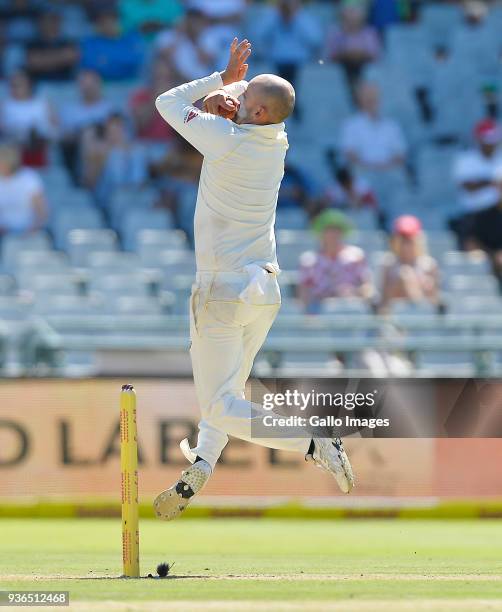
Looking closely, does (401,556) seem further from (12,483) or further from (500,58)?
(500,58)

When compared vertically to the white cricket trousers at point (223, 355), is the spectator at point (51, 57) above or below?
above

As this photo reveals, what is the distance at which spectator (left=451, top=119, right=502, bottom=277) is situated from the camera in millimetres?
16047

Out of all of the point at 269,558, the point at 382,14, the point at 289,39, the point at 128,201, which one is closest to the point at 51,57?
the point at 289,39

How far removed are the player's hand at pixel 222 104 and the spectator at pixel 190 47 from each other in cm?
879

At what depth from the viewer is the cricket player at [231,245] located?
8.16 meters

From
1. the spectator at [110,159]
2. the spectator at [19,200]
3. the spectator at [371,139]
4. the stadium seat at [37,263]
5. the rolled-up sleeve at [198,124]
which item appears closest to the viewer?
the rolled-up sleeve at [198,124]

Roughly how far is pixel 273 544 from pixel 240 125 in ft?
11.1

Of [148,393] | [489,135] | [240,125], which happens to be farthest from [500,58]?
[240,125]

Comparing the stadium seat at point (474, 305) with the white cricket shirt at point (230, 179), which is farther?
the stadium seat at point (474, 305)

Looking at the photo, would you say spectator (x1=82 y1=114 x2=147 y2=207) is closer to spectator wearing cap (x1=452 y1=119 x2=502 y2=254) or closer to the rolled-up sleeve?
spectator wearing cap (x1=452 y1=119 x2=502 y2=254)

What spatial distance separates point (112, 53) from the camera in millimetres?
18094

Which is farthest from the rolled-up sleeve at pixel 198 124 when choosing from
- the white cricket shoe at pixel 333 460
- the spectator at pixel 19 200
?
the spectator at pixel 19 200

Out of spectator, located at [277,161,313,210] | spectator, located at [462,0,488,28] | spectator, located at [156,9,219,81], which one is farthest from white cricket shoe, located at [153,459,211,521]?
spectator, located at [462,0,488,28]

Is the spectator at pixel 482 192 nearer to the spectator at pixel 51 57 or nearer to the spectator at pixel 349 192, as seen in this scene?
the spectator at pixel 349 192
